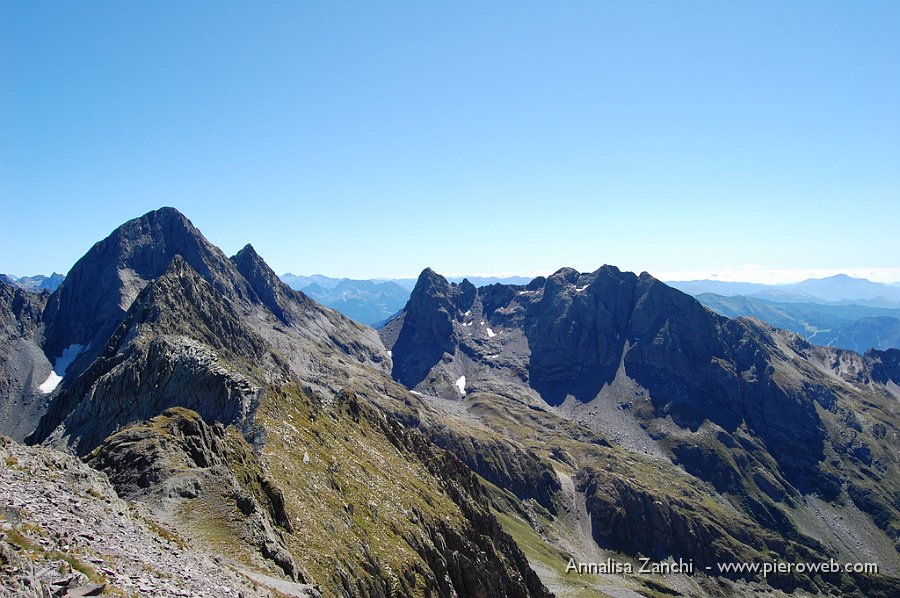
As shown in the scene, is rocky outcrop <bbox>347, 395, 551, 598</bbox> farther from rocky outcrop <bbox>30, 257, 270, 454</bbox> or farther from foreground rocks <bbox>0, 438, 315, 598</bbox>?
foreground rocks <bbox>0, 438, 315, 598</bbox>

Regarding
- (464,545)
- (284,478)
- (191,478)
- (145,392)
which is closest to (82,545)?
(191,478)

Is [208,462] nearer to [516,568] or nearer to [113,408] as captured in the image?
[516,568]

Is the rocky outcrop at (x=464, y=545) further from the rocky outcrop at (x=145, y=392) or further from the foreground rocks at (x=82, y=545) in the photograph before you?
the foreground rocks at (x=82, y=545)

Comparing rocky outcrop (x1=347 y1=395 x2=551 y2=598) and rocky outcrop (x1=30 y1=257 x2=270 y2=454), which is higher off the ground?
rocky outcrop (x1=30 y1=257 x2=270 y2=454)

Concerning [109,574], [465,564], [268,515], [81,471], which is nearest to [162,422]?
[268,515]

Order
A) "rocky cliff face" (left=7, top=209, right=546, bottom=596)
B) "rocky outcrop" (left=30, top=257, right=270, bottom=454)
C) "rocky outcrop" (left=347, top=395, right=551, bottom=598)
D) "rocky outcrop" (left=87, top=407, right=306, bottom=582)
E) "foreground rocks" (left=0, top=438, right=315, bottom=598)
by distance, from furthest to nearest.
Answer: "rocky outcrop" (left=30, top=257, right=270, bottom=454) < "rocky outcrop" (left=347, top=395, right=551, bottom=598) < "rocky cliff face" (left=7, top=209, right=546, bottom=596) < "rocky outcrop" (left=87, top=407, right=306, bottom=582) < "foreground rocks" (left=0, top=438, right=315, bottom=598)

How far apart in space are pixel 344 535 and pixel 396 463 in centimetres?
4237

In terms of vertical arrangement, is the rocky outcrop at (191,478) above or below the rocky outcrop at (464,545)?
above

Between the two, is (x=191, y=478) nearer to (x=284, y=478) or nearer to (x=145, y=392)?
(x=284, y=478)

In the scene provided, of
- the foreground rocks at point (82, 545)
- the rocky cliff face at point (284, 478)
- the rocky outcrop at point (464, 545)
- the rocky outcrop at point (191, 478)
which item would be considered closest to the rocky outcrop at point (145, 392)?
the rocky cliff face at point (284, 478)

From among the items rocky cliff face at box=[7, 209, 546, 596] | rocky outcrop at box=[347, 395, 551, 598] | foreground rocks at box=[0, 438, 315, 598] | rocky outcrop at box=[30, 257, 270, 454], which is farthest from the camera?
rocky outcrop at box=[30, 257, 270, 454]

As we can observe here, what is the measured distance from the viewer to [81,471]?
31.4 metres

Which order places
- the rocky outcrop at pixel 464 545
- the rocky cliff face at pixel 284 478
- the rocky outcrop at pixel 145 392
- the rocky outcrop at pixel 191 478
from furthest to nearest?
the rocky outcrop at pixel 145 392, the rocky outcrop at pixel 464 545, the rocky cliff face at pixel 284 478, the rocky outcrop at pixel 191 478

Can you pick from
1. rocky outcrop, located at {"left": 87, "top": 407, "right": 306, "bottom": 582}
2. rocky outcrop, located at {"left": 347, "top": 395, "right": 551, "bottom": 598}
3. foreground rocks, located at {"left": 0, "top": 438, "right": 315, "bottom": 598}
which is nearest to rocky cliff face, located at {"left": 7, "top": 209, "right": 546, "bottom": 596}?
rocky outcrop, located at {"left": 87, "top": 407, "right": 306, "bottom": 582}
